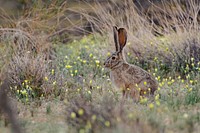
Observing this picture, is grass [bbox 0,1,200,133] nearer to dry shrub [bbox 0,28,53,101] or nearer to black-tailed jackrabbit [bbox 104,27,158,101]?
dry shrub [bbox 0,28,53,101]

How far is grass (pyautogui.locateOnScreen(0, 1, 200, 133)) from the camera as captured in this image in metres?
5.29

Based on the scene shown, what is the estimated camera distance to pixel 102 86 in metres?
8.33

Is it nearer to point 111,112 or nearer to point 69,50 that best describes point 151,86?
point 111,112

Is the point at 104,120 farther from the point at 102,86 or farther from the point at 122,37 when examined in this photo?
the point at 102,86

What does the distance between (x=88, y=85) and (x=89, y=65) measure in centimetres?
162

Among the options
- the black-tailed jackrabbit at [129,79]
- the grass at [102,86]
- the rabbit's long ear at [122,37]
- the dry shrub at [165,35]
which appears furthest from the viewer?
the dry shrub at [165,35]

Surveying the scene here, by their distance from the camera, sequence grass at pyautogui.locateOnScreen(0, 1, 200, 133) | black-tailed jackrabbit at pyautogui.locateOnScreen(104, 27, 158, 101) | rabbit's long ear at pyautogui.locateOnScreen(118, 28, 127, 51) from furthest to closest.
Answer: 1. rabbit's long ear at pyautogui.locateOnScreen(118, 28, 127, 51)
2. black-tailed jackrabbit at pyautogui.locateOnScreen(104, 27, 158, 101)
3. grass at pyautogui.locateOnScreen(0, 1, 200, 133)

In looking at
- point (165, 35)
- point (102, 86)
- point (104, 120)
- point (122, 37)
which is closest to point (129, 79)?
point (122, 37)

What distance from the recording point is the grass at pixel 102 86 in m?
5.29

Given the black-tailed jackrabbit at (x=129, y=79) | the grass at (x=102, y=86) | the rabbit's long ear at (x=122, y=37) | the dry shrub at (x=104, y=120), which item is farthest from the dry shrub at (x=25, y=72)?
the dry shrub at (x=104, y=120)

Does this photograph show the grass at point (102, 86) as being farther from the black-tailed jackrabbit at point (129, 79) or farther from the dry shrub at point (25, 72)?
the black-tailed jackrabbit at point (129, 79)

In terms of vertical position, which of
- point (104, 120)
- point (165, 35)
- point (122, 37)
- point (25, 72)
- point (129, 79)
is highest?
point (122, 37)

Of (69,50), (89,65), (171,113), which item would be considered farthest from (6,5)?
(171,113)

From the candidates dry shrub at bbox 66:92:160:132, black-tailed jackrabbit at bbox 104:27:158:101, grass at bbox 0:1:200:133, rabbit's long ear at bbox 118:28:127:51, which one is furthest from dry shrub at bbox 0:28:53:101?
dry shrub at bbox 66:92:160:132
